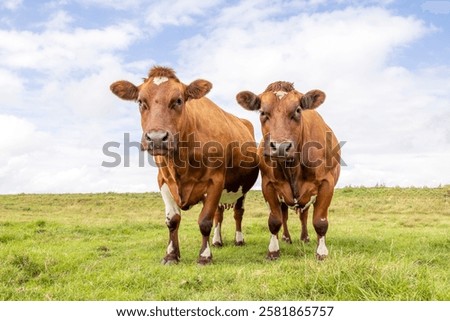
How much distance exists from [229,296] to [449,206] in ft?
59.7

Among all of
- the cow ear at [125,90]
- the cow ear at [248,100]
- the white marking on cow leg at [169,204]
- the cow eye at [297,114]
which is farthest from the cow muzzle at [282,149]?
the cow ear at [125,90]

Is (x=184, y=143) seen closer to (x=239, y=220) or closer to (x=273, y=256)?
(x=273, y=256)

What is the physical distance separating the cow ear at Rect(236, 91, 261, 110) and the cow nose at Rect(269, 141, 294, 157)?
3.83ft

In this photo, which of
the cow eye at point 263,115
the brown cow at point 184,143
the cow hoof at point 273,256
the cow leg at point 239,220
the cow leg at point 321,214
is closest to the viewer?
the brown cow at point 184,143

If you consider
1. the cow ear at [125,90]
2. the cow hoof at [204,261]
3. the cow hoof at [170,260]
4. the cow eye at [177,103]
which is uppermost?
the cow ear at [125,90]

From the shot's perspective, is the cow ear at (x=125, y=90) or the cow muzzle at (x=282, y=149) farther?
the cow ear at (x=125, y=90)

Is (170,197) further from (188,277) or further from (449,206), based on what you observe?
(449,206)

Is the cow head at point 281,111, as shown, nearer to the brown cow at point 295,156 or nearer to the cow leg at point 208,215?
the brown cow at point 295,156

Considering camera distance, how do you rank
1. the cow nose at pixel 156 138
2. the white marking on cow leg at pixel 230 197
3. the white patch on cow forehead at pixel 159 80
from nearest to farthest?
the cow nose at pixel 156 138 → the white patch on cow forehead at pixel 159 80 → the white marking on cow leg at pixel 230 197

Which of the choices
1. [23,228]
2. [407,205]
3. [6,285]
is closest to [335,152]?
[6,285]

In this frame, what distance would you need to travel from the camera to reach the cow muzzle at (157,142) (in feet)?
22.0

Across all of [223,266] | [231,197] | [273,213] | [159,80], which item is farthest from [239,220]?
[159,80]

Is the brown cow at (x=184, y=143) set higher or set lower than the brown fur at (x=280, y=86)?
lower

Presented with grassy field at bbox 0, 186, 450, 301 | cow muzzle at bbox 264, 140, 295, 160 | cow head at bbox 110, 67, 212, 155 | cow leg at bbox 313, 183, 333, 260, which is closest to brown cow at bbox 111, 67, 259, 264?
cow head at bbox 110, 67, 212, 155
